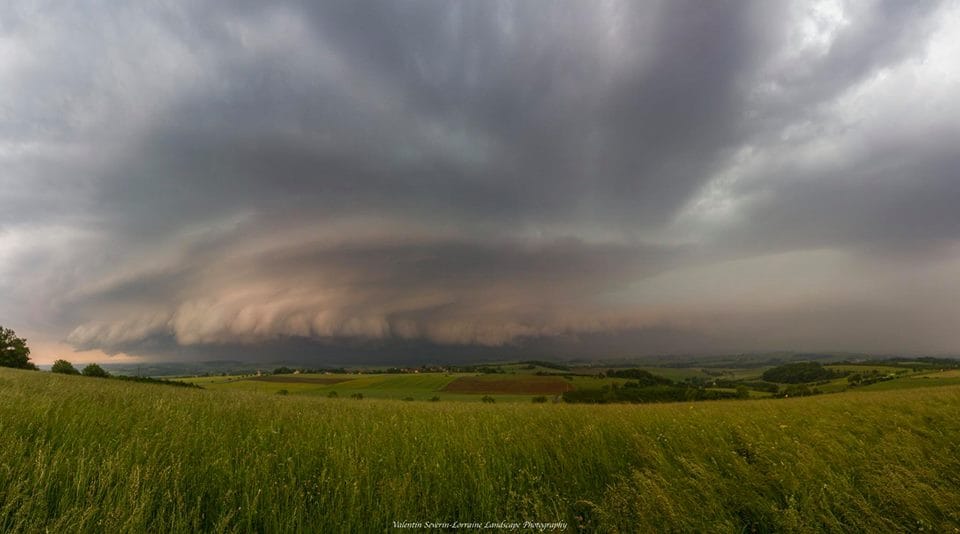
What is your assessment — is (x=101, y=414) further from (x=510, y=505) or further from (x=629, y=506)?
(x=629, y=506)

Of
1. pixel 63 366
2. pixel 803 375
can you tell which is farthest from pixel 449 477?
pixel 803 375

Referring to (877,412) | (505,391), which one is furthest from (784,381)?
(877,412)

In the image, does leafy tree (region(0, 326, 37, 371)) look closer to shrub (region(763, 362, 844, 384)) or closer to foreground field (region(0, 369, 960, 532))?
foreground field (region(0, 369, 960, 532))

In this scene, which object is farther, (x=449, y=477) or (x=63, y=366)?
(x=63, y=366)

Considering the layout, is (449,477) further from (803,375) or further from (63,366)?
(803,375)

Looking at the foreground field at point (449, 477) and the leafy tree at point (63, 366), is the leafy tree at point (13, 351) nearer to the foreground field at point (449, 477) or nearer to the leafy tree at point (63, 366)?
the leafy tree at point (63, 366)
